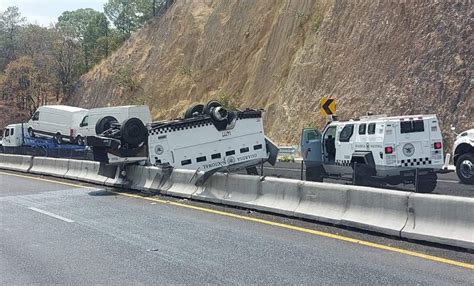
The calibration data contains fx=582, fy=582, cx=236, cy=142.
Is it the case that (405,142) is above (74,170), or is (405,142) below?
above

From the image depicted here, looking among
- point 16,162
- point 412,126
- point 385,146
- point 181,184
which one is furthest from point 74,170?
point 412,126

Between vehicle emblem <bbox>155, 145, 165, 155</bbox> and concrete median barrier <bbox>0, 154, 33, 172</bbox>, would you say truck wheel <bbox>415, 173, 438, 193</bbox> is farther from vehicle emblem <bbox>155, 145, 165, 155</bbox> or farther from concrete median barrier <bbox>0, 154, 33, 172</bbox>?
concrete median barrier <bbox>0, 154, 33, 172</bbox>

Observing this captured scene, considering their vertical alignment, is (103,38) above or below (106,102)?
above

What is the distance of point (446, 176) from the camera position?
17.3 metres

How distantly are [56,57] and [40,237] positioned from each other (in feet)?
206

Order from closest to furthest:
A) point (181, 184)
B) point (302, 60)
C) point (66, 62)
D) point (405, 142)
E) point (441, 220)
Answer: point (441, 220) → point (405, 142) → point (181, 184) → point (302, 60) → point (66, 62)

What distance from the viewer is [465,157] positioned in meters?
15.4

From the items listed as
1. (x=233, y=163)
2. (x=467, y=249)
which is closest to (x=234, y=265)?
(x=467, y=249)

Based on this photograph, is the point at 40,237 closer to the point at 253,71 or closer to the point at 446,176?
the point at 446,176

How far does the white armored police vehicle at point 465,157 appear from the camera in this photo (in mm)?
15203

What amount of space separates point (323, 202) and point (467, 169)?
695cm

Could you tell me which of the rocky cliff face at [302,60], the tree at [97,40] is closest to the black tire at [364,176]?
the rocky cliff face at [302,60]

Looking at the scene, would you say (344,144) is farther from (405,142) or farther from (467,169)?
(467,169)

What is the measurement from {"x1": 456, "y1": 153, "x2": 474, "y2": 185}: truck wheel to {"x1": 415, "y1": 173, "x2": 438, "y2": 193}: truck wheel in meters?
3.34
